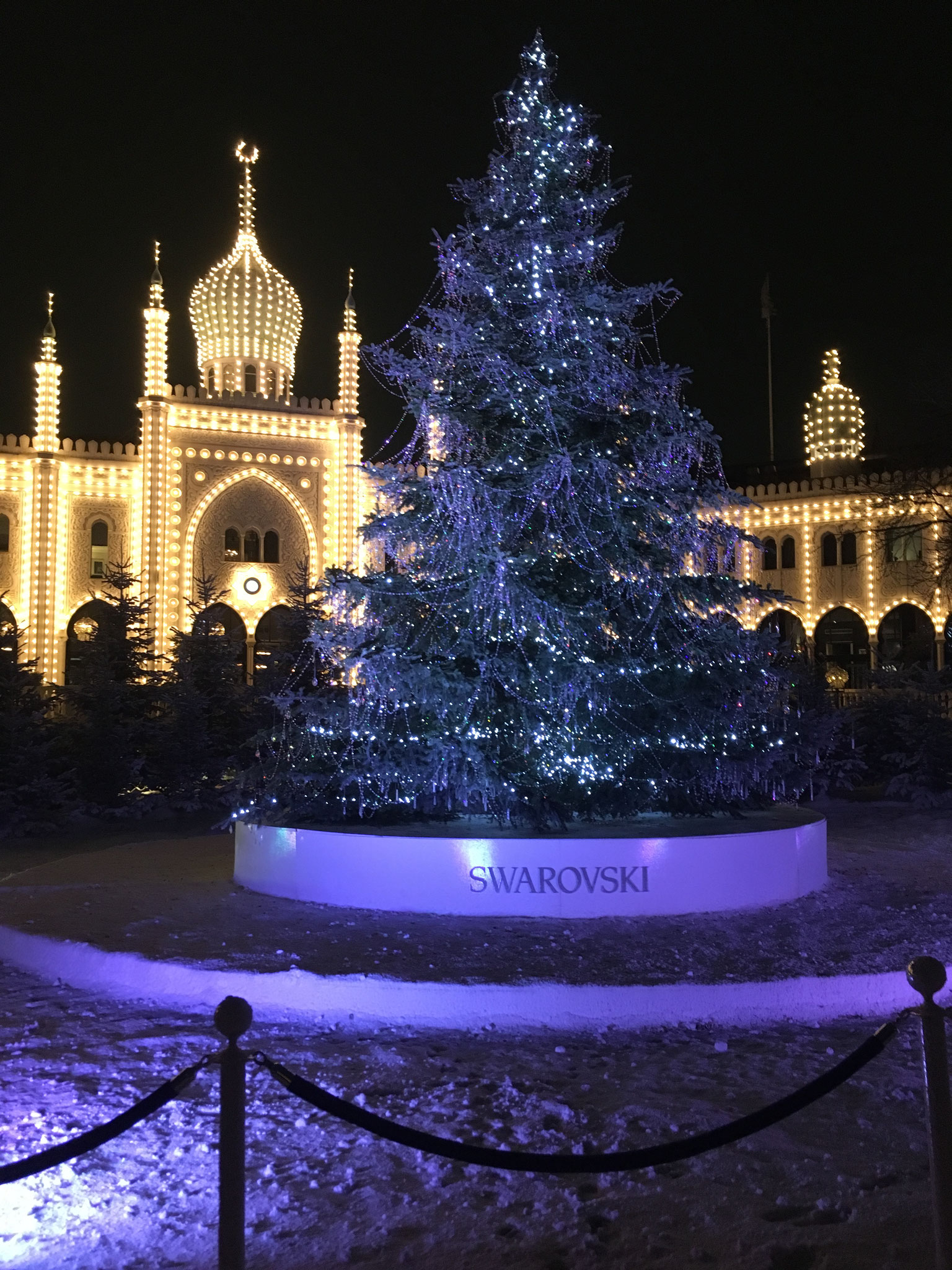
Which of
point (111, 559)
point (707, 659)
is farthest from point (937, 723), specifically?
point (111, 559)

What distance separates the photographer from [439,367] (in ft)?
35.6

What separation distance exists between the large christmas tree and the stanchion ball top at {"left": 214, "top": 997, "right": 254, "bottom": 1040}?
6.29 m

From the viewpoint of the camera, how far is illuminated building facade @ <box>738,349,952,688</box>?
35.2m

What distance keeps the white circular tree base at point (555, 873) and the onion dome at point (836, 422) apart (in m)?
32.0

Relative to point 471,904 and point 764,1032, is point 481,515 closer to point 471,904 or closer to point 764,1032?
point 471,904

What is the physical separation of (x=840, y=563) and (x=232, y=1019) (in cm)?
3611

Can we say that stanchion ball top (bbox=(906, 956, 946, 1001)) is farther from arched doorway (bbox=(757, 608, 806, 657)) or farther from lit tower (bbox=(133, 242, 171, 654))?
arched doorway (bbox=(757, 608, 806, 657))

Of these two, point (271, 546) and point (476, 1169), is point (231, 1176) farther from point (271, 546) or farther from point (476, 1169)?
point (271, 546)

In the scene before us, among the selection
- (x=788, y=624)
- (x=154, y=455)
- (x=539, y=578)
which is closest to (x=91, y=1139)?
(x=539, y=578)

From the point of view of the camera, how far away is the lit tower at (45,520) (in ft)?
112

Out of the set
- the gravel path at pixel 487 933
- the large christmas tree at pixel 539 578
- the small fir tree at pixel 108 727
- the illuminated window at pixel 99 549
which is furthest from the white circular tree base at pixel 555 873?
the illuminated window at pixel 99 549

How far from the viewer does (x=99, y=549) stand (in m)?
35.2

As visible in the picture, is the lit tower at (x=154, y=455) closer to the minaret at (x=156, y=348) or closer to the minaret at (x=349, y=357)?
the minaret at (x=156, y=348)

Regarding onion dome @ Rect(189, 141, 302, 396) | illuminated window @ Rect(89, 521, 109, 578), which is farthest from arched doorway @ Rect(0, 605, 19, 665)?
onion dome @ Rect(189, 141, 302, 396)
